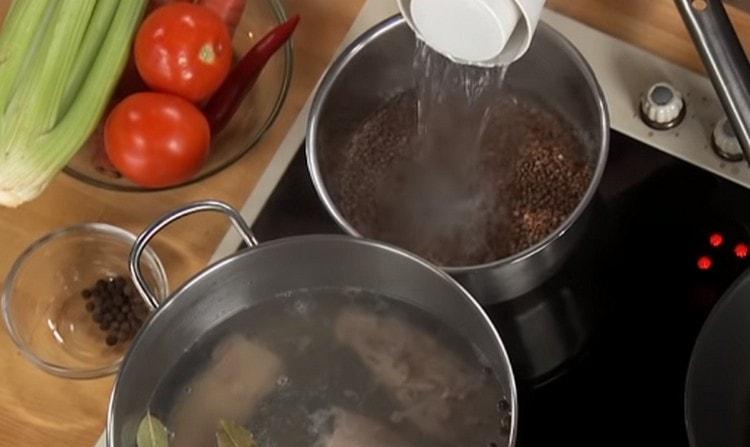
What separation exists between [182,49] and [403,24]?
0.18 metres

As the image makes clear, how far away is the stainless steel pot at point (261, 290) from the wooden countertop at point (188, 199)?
0.10 meters

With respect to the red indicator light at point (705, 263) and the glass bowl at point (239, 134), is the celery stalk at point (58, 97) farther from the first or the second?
the red indicator light at point (705, 263)

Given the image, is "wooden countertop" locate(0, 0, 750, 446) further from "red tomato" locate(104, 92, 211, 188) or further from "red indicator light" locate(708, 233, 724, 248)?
"red indicator light" locate(708, 233, 724, 248)

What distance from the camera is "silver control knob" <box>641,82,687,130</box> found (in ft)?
3.29

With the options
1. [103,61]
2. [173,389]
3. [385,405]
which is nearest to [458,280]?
[385,405]

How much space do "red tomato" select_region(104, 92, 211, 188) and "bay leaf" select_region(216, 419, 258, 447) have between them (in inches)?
8.6

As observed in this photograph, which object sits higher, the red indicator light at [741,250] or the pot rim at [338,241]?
the pot rim at [338,241]

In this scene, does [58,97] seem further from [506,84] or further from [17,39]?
[506,84]

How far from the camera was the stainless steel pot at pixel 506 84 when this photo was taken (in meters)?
0.95

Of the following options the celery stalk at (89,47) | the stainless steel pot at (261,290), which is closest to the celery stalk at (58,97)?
the celery stalk at (89,47)

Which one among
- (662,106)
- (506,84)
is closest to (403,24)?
(506,84)

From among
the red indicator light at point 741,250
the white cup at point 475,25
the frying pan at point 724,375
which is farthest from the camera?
the red indicator light at point 741,250

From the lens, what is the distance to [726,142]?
99 cm

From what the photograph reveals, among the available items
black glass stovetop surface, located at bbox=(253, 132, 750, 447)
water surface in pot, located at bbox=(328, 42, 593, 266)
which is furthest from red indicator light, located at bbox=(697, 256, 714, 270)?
water surface in pot, located at bbox=(328, 42, 593, 266)
